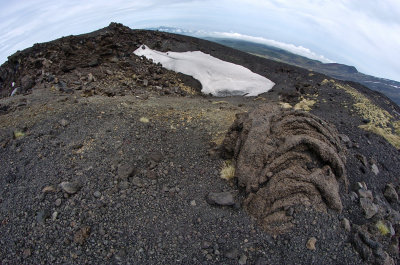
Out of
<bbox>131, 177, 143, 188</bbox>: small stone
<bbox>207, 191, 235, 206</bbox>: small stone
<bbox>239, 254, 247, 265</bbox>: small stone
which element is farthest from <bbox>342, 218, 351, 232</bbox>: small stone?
<bbox>131, 177, 143, 188</bbox>: small stone

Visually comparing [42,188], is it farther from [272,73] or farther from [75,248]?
[272,73]

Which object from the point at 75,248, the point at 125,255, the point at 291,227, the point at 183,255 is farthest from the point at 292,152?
the point at 75,248

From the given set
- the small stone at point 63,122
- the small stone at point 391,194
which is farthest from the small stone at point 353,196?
the small stone at point 63,122

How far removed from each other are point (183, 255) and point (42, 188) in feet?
15.7

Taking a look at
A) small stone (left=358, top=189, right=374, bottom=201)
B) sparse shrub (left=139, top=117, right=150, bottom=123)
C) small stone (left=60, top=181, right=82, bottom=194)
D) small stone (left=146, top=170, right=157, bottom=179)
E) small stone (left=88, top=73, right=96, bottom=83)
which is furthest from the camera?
small stone (left=88, top=73, right=96, bottom=83)

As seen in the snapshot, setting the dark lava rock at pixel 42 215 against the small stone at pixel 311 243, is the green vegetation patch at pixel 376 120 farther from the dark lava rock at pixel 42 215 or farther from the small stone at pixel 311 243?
the dark lava rock at pixel 42 215

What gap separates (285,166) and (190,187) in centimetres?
294

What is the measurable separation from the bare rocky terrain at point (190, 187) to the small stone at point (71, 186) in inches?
1.6

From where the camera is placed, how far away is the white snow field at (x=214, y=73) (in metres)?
→ 19.6

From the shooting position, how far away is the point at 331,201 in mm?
6375

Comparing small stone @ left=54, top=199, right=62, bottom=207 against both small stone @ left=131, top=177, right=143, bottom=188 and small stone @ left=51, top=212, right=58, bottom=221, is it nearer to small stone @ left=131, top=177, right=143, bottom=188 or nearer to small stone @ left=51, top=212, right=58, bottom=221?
small stone @ left=51, top=212, right=58, bottom=221

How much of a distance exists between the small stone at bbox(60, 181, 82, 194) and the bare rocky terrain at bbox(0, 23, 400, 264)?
0.04 m

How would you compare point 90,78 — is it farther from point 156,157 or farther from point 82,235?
point 82,235

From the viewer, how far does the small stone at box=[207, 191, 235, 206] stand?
22.3 ft
